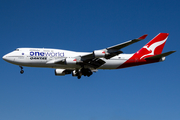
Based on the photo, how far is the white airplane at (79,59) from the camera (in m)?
39.2

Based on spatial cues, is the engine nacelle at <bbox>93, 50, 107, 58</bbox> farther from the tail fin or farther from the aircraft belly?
the tail fin

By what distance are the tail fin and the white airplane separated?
534mm

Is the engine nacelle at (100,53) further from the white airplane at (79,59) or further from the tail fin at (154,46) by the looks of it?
the tail fin at (154,46)

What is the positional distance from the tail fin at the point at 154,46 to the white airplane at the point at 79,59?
1.75 ft

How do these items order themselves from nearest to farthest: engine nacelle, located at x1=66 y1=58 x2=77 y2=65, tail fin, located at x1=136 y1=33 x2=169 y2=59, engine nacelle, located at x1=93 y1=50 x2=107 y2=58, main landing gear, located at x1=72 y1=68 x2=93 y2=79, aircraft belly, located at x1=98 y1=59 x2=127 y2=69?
engine nacelle, located at x1=93 y1=50 x2=107 y2=58 → engine nacelle, located at x1=66 y1=58 x2=77 y2=65 → aircraft belly, located at x1=98 y1=59 x2=127 y2=69 → main landing gear, located at x1=72 y1=68 x2=93 y2=79 → tail fin, located at x1=136 y1=33 x2=169 y2=59

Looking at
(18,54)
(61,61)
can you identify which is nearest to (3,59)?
(18,54)

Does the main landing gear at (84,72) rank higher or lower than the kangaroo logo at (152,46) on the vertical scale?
lower

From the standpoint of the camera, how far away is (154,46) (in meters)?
47.8

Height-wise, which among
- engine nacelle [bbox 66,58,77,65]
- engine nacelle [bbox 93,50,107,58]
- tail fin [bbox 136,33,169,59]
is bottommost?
engine nacelle [bbox 66,58,77,65]

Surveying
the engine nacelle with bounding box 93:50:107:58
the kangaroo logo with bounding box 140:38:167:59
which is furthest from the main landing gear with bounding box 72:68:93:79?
the kangaroo logo with bounding box 140:38:167:59

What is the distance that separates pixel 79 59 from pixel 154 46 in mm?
15200

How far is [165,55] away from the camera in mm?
42125

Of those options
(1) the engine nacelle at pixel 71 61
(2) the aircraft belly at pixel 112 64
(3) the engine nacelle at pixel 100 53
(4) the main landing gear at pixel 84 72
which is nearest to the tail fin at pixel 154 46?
(2) the aircraft belly at pixel 112 64

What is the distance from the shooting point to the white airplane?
39.2 meters
